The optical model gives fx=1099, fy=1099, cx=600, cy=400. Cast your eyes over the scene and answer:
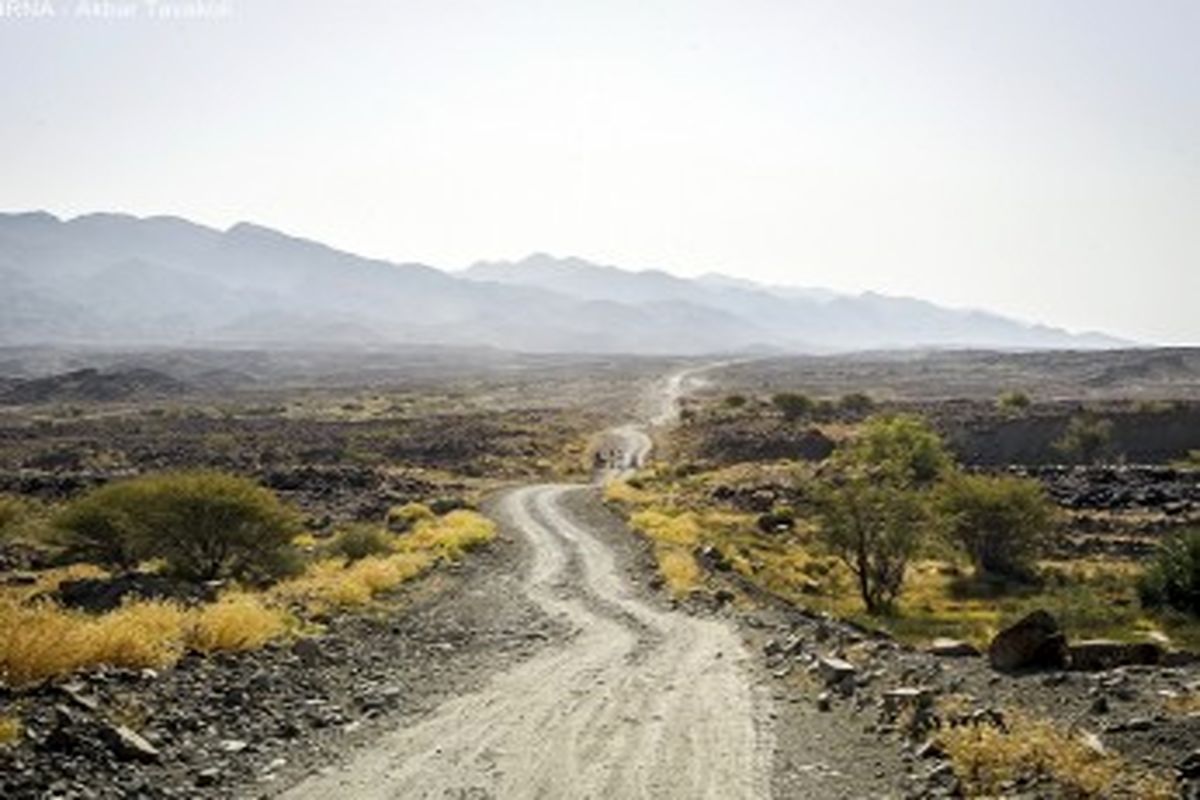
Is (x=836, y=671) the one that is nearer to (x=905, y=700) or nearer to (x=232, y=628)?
(x=905, y=700)

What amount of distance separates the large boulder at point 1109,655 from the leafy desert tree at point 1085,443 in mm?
74105

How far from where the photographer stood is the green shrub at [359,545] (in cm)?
3975

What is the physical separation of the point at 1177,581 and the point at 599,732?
24.4 m

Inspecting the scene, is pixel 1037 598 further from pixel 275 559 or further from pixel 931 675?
pixel 275 559

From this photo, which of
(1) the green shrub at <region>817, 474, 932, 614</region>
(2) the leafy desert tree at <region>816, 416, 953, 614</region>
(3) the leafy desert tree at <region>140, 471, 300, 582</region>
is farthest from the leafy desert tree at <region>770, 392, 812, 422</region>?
(3) the leafy desert tree at <region>140, 471, 300, 582</region>

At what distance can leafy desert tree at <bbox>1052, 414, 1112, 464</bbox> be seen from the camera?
284ft

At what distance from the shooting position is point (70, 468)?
285 feet

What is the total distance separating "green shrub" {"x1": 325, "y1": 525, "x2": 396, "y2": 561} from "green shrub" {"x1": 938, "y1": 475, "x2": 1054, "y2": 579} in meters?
23.5

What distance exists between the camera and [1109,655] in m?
17.2

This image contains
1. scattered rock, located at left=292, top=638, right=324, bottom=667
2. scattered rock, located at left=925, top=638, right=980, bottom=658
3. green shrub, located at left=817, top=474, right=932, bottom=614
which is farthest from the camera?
green shrub, located at left=817, top=474, right=932, bottom=614

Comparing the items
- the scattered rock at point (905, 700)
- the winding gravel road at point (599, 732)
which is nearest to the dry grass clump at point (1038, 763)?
the scattered rock at point (905, 700)

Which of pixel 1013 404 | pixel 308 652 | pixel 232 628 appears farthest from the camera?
pixel 1013 404

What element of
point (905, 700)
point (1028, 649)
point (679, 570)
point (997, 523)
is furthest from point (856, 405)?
point (905, 700)

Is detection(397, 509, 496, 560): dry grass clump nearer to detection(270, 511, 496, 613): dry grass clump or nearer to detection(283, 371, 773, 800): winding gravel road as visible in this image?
detection(270, 511, 496, 613): dry grass clump
